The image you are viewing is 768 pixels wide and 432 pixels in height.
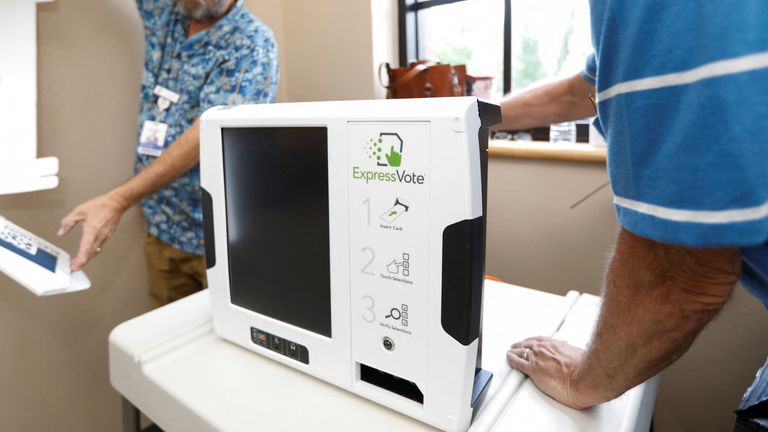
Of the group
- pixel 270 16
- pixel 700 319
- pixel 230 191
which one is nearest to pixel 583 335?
pixel 700 319

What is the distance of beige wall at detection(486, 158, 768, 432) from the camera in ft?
3.99

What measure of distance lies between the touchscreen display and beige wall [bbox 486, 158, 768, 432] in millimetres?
824

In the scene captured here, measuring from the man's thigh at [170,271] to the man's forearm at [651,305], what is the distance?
1.27 meters

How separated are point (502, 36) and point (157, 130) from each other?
1.29 meters

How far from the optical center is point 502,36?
1830 millimetres

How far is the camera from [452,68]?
164 cm

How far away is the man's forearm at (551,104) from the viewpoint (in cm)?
112

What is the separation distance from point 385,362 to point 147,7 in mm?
1323

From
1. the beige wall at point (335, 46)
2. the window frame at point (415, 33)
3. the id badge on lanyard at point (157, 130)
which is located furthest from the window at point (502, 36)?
the id badge on lanyard at point (157, 130)

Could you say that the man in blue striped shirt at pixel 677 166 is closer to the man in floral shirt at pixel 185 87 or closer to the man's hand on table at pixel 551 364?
the man's hand on table at pixel 551 364

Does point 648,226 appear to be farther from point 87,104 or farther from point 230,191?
point 87,104

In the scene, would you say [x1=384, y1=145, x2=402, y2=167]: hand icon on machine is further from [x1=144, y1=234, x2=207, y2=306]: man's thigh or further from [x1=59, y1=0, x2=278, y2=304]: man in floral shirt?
[x1=144, y1=234, x2=207, y2=306]: man's thigh

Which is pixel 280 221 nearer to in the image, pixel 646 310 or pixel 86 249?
pixel 646 310

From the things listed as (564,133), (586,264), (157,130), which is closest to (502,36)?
(564,133)
